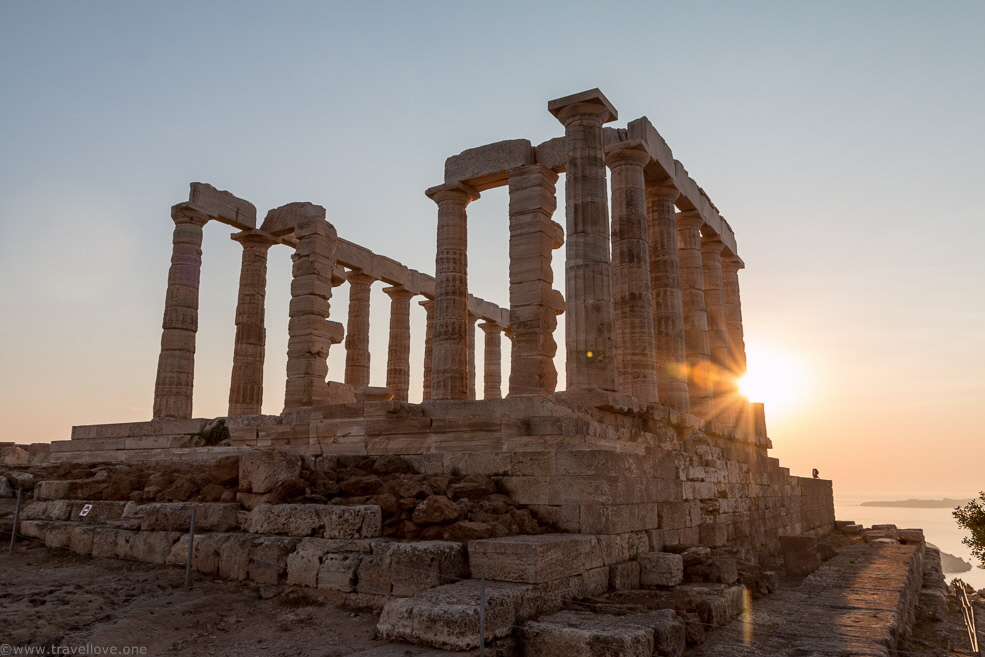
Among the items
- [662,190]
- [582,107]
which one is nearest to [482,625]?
[582,107]

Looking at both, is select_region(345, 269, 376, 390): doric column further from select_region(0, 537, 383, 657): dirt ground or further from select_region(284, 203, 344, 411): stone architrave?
select_region(0, 537, 383, 657): dirt ground

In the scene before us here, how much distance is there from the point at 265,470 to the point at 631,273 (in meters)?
11.1

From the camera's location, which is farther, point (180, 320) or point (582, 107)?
point (180, 320)

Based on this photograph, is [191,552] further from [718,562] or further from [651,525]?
[718,562]

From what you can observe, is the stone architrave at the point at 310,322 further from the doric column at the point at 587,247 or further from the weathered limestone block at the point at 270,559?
the weathered limestone block at the point at 270,559

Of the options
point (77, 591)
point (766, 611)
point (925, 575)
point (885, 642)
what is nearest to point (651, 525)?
point (766, 611)

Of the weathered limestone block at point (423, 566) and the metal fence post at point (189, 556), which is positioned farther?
the metal fence post at point (189, 556)

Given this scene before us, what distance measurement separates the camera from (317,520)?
28.7 feet

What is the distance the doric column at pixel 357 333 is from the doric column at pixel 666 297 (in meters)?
13.3

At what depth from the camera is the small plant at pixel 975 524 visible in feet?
98.9

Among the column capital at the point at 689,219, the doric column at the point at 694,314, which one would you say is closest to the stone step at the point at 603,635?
the doric column at the point at 694,314

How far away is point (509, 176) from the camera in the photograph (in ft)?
59.3

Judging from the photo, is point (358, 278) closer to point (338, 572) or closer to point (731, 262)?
point (731, 262)

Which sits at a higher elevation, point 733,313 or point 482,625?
point 733,313
